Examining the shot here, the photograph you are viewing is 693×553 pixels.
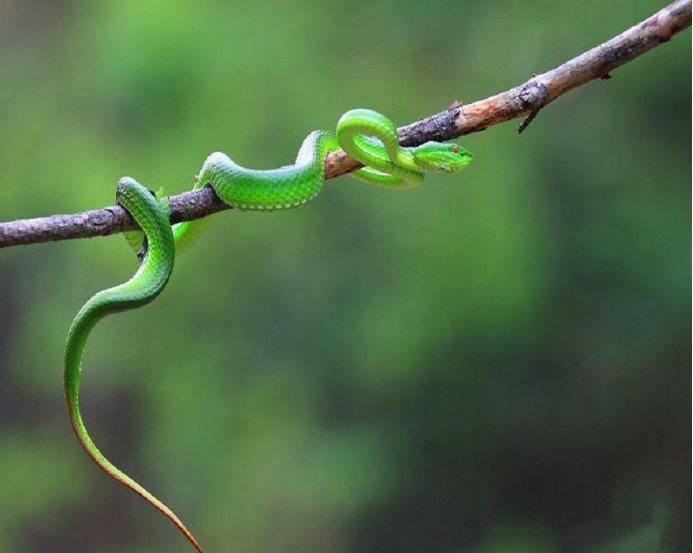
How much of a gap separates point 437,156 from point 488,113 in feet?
0.52

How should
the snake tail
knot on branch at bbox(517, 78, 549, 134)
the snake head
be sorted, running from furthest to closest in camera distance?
1. the snake head
2. knot on branch at bbox(517, 78, 549, 134)
3. the snake tail

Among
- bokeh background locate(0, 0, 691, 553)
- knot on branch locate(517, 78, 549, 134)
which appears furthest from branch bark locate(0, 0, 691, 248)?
bokeh background locate(0, 0, 691, 553)

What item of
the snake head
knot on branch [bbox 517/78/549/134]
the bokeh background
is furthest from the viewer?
the bokeh background

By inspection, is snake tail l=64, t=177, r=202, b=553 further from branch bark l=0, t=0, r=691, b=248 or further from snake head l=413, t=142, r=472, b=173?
snake head l=413, t=142, r=472, b=173

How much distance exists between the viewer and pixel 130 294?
1.70 m

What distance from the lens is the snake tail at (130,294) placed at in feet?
5.34

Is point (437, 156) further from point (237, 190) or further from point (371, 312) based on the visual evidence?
point (371, 312)

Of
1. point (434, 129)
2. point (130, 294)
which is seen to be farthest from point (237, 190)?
point (434, 129)

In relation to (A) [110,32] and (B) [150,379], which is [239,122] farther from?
(B) [150,379]

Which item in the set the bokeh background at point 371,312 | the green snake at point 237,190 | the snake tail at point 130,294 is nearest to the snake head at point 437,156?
the green snake at point 237,190

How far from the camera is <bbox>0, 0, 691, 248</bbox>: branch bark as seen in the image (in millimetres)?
1635

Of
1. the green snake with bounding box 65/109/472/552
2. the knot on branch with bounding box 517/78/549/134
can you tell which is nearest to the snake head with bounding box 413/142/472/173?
the green snake with bounding box 65/109/472/552

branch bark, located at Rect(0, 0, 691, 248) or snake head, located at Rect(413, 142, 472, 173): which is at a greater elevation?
branch bark, located at Rect(0, 0, 691, 248)

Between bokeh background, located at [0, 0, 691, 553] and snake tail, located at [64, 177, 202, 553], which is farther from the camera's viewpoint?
bokeh background, located at [0, 0, 691, 553]
